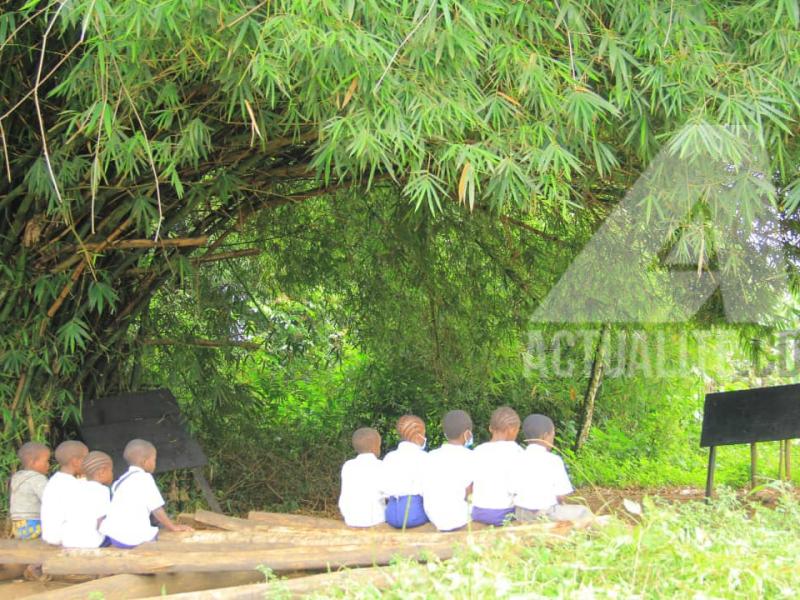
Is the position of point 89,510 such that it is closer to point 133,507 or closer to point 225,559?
point 133,507

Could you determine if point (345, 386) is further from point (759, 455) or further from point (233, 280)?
point (759, 455)

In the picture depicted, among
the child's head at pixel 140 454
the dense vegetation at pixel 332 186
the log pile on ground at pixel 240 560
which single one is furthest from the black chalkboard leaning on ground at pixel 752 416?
the child's head at pixel 140 454

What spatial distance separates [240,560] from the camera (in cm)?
318

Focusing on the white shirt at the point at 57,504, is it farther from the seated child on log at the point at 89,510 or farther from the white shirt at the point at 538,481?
the white shirt at the point at 538,481

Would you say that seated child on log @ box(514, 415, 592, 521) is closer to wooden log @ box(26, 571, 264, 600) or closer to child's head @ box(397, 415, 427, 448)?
child's head @ box(397, 415, 427, 448)

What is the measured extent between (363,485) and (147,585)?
3.18ft

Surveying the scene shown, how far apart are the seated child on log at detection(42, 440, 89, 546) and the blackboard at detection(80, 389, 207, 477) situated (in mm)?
876

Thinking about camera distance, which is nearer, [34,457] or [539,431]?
[539,431]

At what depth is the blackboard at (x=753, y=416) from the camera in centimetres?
501

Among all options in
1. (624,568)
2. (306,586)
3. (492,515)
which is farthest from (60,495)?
(624,568)

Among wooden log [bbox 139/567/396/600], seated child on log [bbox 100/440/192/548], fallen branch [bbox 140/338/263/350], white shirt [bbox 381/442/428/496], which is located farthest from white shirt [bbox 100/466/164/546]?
fallen branch [bbox 140/338/263/350]

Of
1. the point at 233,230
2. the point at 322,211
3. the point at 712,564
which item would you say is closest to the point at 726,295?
the point at 322,211

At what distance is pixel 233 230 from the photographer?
18.3 ft

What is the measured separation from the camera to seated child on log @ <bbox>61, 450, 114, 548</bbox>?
3.65 metres
